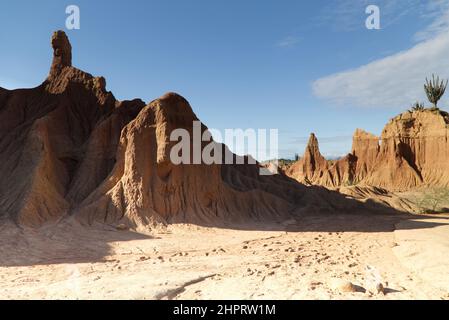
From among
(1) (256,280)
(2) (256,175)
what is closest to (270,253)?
(1) (256,280)

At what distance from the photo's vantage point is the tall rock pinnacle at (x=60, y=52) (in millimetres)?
22047

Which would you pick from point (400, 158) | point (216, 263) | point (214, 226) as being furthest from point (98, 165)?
point (400, 158)

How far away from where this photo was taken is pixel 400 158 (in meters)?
39.9

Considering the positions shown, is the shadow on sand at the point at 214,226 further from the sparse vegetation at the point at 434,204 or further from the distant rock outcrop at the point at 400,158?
the distant rock outcrop at the point at 400,158

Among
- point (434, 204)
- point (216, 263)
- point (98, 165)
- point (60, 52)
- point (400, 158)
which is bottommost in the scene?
point (216, 263)

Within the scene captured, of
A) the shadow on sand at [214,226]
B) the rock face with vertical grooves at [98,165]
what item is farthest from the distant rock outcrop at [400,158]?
the rock face with vertical grooves at [98,165]

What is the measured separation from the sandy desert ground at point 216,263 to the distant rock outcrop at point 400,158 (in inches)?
1050

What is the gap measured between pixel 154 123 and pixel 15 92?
9.77 m

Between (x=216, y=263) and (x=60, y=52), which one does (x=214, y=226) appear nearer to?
(x=216, y=263)

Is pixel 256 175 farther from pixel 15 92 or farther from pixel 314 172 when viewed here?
pixel 314 172

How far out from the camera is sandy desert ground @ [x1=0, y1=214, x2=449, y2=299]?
6255 millimetres

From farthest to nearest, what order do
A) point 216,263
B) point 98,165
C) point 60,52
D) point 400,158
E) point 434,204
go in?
point 400,158
point 434,204
point 60,52
point 98,165
point 216,263

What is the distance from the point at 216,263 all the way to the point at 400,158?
38.0 metres
